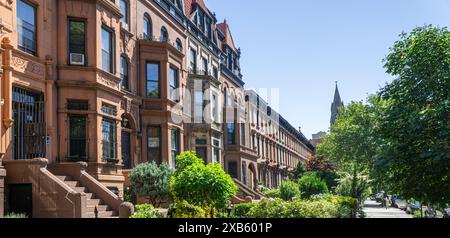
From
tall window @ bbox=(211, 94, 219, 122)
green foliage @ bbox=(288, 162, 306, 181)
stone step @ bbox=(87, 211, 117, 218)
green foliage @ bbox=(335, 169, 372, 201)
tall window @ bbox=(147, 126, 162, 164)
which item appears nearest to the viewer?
stone step @ bbox=(87, 211, 117, 218)

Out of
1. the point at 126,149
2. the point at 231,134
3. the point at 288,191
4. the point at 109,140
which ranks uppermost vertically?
the point at 231,134

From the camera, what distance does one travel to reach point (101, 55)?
68.6 ft

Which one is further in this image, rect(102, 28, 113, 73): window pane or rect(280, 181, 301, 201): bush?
rect(280, 181, 301, 201): bush

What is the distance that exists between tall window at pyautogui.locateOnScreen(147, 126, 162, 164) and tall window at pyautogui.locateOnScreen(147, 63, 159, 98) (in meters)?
1.94

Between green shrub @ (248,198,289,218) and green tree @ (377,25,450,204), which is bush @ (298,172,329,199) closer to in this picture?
green shrub @ (248,198,289,218)

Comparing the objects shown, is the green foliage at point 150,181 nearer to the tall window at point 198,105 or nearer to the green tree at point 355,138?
the tall window at point 198,105

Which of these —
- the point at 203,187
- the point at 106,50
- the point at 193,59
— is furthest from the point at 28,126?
the point at 193,59

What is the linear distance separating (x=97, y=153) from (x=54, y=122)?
213 cm

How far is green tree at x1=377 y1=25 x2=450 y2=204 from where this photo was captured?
14.6 m

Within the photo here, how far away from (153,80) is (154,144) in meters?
3.64

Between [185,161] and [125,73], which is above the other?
[125,73]

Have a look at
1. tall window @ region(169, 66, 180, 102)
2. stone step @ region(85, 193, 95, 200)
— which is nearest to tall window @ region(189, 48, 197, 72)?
tall window @ region(169, 66, 180, 102)

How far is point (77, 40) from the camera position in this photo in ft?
65.7

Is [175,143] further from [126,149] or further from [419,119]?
[419,119]
